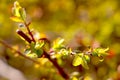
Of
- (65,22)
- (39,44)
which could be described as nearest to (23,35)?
(39,44)

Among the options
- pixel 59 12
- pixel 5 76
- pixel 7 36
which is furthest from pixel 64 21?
pixel 5 76

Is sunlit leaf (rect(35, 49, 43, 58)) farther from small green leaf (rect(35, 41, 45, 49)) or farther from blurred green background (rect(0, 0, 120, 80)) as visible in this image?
blurred green background (rect(0, 0, 120, 80))

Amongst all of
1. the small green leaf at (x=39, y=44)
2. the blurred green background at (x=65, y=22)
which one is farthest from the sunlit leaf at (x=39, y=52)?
the blurred green background at (x=65, y=22)

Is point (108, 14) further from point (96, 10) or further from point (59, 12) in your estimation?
point (59, 12)

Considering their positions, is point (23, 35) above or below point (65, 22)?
below

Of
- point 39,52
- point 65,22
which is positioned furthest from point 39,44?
point 65,22

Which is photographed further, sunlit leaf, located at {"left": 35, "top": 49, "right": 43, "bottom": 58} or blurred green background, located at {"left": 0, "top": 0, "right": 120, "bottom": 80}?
blurred green background, located at {"left": 0, "top": 0, "right": 120, "bottom": 80}

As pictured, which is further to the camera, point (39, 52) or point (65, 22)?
point (65, 22)

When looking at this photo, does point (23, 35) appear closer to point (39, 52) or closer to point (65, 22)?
point (39, 52)

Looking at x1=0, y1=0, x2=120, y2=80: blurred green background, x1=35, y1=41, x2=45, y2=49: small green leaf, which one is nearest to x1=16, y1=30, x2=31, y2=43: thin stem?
x1=35, y1=41, x2=45, y2=49: small green leaf

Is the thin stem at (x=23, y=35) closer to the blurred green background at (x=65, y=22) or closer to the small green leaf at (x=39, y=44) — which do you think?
the small green leaf at (x=39, y=44)

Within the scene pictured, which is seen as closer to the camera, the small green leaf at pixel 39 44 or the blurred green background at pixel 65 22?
the small green leaf at pixel 39 44
